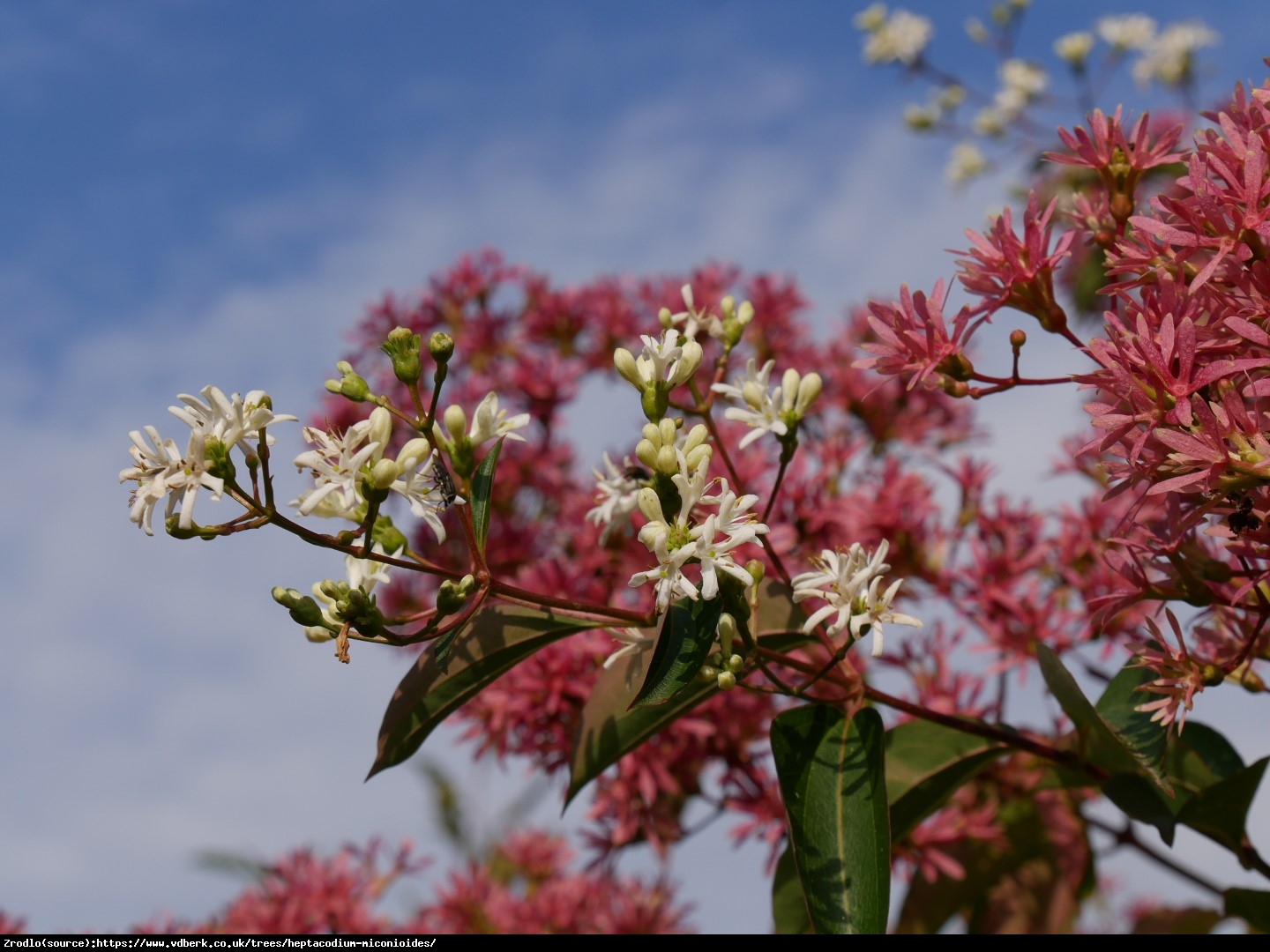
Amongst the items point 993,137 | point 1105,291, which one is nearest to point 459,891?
point 1105,291

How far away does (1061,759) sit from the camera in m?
1.57

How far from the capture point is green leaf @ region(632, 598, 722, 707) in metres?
1.11

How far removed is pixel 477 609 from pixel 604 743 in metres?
0.38

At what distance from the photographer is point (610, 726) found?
149 cm

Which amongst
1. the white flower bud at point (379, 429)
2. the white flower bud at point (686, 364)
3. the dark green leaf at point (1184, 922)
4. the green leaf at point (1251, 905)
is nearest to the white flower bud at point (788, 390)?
the white flower bud at point (686, 364)

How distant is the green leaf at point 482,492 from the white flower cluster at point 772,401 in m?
0.29

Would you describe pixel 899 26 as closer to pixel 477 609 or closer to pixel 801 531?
pixel 801 531

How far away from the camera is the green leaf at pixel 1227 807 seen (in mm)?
1422

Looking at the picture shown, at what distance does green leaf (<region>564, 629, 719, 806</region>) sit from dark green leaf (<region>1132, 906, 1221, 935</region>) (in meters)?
1.53

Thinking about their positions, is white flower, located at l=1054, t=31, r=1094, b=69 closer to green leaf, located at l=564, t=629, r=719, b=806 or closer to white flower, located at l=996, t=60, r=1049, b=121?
white flower, located at l=996, t=60, r=1049, b=121

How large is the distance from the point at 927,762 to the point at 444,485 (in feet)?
2.74

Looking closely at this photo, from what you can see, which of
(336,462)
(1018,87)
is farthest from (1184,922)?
(1018,87)

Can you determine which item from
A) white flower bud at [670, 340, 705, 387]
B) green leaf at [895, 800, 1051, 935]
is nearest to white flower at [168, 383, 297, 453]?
white flower bud at [670, 340, 705, 387]

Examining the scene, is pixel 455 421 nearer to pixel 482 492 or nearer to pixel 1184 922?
pixel 482 492
